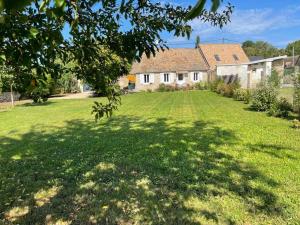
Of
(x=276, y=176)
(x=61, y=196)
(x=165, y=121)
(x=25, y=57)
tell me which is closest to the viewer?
(x=25, y=57)

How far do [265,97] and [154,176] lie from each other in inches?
441

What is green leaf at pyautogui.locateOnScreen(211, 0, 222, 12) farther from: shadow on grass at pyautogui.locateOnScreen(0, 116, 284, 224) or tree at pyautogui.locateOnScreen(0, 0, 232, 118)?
shadow on grass at pyautogui.locateOnScreen(0, 116, 284, 224)

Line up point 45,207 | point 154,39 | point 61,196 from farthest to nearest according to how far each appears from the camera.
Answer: point 61,196 → point 45,207 → point 154,39

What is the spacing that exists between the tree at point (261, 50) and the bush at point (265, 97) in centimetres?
9127

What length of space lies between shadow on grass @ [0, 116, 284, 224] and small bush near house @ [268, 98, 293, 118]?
15.9ft

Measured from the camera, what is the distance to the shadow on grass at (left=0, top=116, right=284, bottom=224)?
4.75 m

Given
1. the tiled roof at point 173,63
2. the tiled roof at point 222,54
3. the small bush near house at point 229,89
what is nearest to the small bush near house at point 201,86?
the tiled roof at point 173,63

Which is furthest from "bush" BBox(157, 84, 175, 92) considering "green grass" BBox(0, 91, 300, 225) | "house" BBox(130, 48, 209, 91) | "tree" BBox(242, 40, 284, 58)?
"tree" BBox(242, 40, 284, 58)

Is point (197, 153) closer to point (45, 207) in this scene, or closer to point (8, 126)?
point (45, 207)

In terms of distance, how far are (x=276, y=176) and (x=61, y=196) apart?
358cm

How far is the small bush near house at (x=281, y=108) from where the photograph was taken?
14.2 metres

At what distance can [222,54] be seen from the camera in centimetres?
5194

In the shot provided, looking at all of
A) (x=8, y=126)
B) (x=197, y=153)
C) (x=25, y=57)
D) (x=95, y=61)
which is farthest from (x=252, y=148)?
(x=8, y=126)

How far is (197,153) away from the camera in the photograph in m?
8.05
